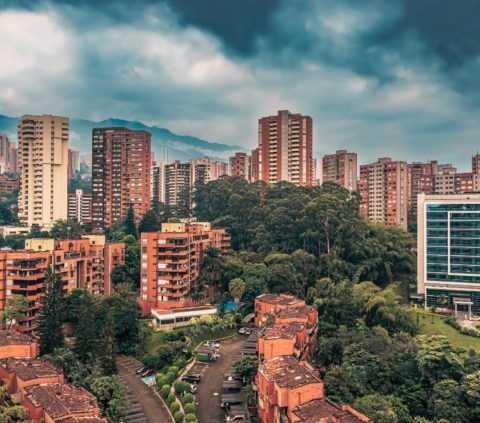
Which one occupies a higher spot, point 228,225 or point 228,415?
point 228,225

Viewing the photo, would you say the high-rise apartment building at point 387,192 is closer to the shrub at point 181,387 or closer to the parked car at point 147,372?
the parked car at point 147,372

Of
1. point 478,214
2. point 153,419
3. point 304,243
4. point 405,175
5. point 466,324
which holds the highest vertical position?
point 405,175

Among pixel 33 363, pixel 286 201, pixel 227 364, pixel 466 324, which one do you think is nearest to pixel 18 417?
pixel 33 363

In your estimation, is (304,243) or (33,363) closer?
(33,363)

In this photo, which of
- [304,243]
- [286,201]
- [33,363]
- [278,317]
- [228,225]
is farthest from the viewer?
[228,225]

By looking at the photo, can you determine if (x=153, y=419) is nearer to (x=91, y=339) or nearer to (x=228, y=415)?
(x=228, y=415)

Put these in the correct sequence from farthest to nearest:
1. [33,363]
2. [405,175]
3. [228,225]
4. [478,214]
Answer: [405,175], [228,225], [478,214], [33,363]

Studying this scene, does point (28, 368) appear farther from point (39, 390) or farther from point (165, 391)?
point (165, 391)

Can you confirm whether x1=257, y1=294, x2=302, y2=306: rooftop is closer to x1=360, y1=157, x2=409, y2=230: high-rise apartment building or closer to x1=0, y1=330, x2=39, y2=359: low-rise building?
x1=0, y1=330, x2=39, y2=359: low-rise building
